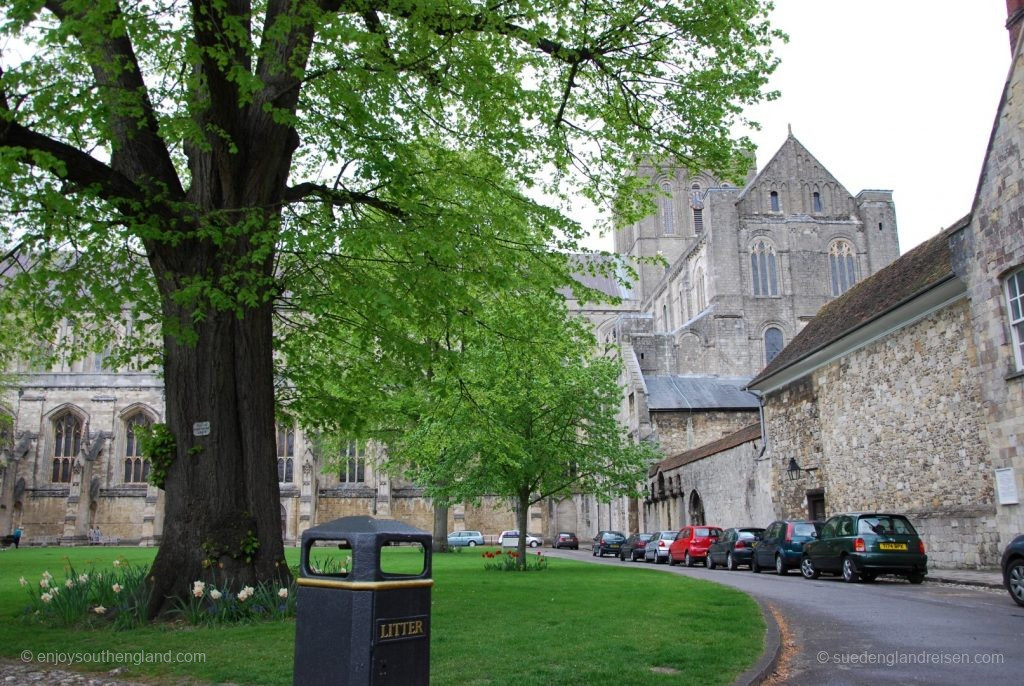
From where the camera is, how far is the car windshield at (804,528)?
20797 millimetres

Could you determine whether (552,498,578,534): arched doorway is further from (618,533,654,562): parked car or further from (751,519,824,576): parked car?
(751,519,824,576): parked car

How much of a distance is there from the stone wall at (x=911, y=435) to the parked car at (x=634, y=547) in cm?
793

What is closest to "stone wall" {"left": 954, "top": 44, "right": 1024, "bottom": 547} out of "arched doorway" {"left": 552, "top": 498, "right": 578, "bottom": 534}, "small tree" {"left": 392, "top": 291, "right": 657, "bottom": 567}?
"small tree" {"left": 392, "top": 291, "right": 657, "bottom": 567}

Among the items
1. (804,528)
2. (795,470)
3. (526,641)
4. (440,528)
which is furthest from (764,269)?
(526,641)

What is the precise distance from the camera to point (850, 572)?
17609 millimetres

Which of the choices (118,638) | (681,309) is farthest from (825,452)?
(681,309)

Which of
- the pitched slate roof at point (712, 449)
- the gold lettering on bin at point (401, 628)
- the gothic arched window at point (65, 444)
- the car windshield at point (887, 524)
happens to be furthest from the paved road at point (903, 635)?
the gothic arched window at point (65, 444)

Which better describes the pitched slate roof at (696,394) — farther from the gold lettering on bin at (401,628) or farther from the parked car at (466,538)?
the gold lettering on bin at (401,628)

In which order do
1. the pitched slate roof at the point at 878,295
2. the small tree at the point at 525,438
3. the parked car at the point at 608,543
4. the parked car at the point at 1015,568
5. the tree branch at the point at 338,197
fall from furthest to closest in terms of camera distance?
the parked car at the point at 608,543
the pitched slate roof at the point at 878,295
the small tree at the point at 525,438
the parked car at the point at 1015,568
the tree branch at the point at 338,197

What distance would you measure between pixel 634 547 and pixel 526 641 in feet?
88.4

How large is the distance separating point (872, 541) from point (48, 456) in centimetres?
5555

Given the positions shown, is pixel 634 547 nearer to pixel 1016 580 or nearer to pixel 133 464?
pixel 1016 580

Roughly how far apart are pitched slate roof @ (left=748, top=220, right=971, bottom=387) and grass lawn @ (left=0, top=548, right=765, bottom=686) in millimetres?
11563

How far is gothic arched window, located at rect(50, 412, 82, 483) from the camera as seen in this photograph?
Result: 183 feet
